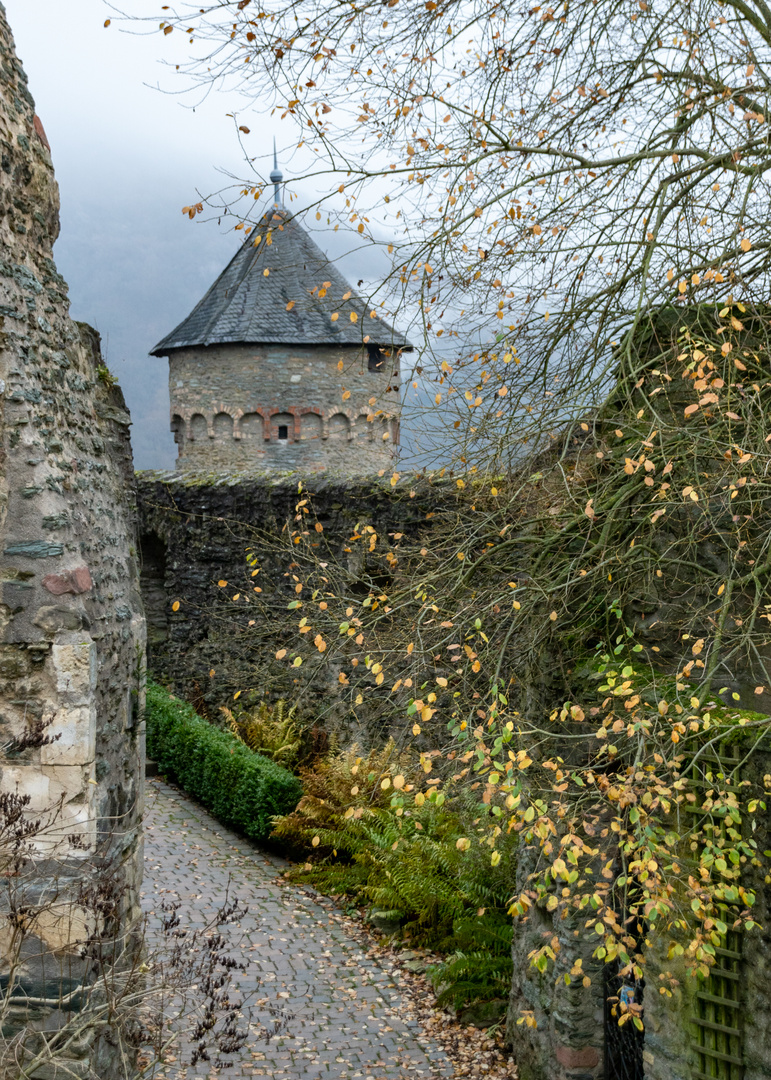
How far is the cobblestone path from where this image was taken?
6785 millimetres

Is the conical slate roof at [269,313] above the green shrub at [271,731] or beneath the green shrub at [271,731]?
above

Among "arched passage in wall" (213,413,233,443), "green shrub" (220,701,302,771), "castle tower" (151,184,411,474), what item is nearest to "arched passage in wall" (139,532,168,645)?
"green shrub" (220,701,302,771)

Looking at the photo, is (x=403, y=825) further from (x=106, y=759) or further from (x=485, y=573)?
(x=106, y=759)

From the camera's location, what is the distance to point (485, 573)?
21.4 feet

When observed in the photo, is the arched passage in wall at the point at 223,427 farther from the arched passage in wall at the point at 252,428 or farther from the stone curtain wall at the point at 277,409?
the arched passage in wall at the point at 252,428

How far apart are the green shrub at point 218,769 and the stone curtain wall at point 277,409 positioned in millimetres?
8205

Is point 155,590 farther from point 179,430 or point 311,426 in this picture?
point 179,430

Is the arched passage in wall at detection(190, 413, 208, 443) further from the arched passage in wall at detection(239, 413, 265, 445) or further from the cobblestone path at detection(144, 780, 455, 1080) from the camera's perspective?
the cobblestone path at detection(144, 780, 455, 1080)

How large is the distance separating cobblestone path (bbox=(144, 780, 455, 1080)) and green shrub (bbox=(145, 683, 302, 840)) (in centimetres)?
35

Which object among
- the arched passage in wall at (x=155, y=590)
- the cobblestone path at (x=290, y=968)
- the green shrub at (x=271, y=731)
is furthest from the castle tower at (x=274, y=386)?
the cobblestone path at (x=290, y=968)

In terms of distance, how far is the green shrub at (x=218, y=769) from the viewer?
10.7 metres

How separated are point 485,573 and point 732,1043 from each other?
122 inches

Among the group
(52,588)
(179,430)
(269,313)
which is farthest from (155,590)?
(52,588)

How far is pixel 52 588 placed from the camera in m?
3.79
